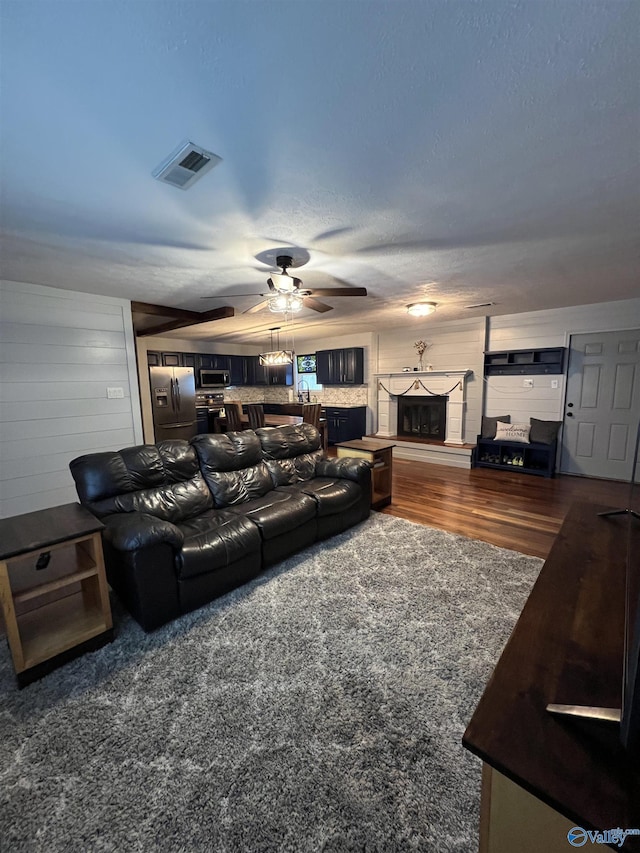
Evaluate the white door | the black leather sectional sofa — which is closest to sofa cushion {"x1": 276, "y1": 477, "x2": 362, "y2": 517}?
the black leather sectional sofa

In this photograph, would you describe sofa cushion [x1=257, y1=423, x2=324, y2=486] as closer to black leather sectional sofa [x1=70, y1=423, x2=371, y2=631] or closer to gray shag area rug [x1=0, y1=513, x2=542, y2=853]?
black leather sectional sofa [x1=70, y1=423, x2=371, y2=631]

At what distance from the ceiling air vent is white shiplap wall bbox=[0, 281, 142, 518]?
277cm

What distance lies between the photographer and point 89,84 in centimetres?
117

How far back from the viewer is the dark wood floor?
10.7ft

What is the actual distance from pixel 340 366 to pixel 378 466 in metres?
3.84

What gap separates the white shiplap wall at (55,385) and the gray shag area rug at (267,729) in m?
2.32

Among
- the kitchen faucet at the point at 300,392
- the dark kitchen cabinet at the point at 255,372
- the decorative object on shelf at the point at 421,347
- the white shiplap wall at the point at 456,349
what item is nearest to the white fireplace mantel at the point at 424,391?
the white shiplap wall at the point at 456,349

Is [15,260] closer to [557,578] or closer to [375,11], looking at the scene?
[375,11]

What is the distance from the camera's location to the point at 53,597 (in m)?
2.22

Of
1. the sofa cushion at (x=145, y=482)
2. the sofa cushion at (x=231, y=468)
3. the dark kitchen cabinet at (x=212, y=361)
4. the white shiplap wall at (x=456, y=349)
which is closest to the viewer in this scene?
the sofa cushion at (x=145, y=482)

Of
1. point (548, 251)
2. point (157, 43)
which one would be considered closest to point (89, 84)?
point (157, 43)

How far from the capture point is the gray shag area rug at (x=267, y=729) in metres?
1.15

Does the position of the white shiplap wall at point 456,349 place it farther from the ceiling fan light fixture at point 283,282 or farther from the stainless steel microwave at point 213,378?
the stainless steel microwave at point 213,378

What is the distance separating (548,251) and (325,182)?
2.01 m
